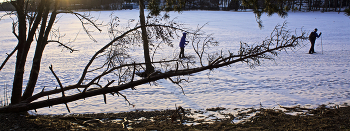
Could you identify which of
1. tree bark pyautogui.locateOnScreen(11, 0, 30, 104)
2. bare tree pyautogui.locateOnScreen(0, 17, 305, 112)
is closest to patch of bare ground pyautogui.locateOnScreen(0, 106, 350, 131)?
bare tree pyautogui.locateOnScreen(0, 17, 305, 112)

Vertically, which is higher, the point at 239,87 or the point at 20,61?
the point at 20,61

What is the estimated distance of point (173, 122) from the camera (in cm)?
684

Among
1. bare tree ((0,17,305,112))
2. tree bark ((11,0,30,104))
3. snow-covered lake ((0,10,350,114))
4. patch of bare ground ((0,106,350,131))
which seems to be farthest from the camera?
snow-covered lake ((0,10,350,114))

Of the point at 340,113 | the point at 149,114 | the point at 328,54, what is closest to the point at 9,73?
the point at 149,114

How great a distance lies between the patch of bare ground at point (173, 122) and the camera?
18.2 ft

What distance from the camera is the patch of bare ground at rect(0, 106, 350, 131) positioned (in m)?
5.56

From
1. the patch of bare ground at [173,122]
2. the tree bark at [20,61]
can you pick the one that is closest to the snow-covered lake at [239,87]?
the patch of bare ground at [173,122]

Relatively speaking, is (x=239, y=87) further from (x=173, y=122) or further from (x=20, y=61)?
(x=20, y=61)

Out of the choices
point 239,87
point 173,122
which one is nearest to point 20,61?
point 173,122

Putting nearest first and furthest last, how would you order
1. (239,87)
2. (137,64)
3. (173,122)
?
(137,64), (173,122), (239,87)

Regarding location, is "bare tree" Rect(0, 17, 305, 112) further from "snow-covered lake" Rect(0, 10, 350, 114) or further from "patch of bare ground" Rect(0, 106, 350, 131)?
"snow-covered lake" Rect(0, 10, 350, 114)

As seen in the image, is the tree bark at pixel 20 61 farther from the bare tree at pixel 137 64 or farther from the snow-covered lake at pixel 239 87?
the snow-covered lake at pixel 239 87

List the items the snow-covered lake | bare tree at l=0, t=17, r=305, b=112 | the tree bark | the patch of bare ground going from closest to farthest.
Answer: the patch of bare ground < bare tree at l=0, t=17, r=305, b=112 < the tree bark < the snow-covered lake

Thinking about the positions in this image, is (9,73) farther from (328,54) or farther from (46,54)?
(328,54)
